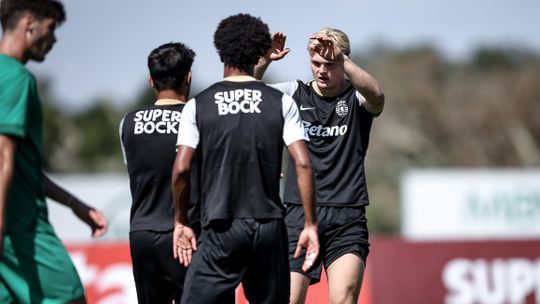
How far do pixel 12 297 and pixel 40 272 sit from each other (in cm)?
20

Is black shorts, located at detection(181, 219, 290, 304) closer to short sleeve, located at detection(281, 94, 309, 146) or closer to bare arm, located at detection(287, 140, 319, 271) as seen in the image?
bare arm, located at detection(287, 140, 319, 271)

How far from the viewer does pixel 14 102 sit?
221 inches

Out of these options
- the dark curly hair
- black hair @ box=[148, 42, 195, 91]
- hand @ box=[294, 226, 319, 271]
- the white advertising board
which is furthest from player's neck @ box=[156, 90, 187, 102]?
the white advertising board

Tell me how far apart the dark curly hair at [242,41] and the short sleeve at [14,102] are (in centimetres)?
146

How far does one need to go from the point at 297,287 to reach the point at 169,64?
203 cm

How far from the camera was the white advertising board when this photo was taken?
2628 cm

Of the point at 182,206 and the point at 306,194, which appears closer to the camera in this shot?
the point at 306,194

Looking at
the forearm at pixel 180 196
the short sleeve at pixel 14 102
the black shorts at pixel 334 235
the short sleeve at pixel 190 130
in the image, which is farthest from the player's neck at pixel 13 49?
the black shorts at pixel 334 235

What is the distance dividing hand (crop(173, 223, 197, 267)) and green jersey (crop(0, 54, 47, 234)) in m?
1.04

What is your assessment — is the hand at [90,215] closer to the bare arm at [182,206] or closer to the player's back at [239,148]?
the bare arm at [182,206]

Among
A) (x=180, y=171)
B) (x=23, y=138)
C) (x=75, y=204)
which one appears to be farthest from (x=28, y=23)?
(x=180, y=171)

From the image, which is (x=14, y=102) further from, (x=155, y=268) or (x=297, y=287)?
(x=297, y=287)

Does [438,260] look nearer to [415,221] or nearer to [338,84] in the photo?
[338,84]

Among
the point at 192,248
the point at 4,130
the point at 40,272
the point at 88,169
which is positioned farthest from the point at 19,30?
the point at 88,169
